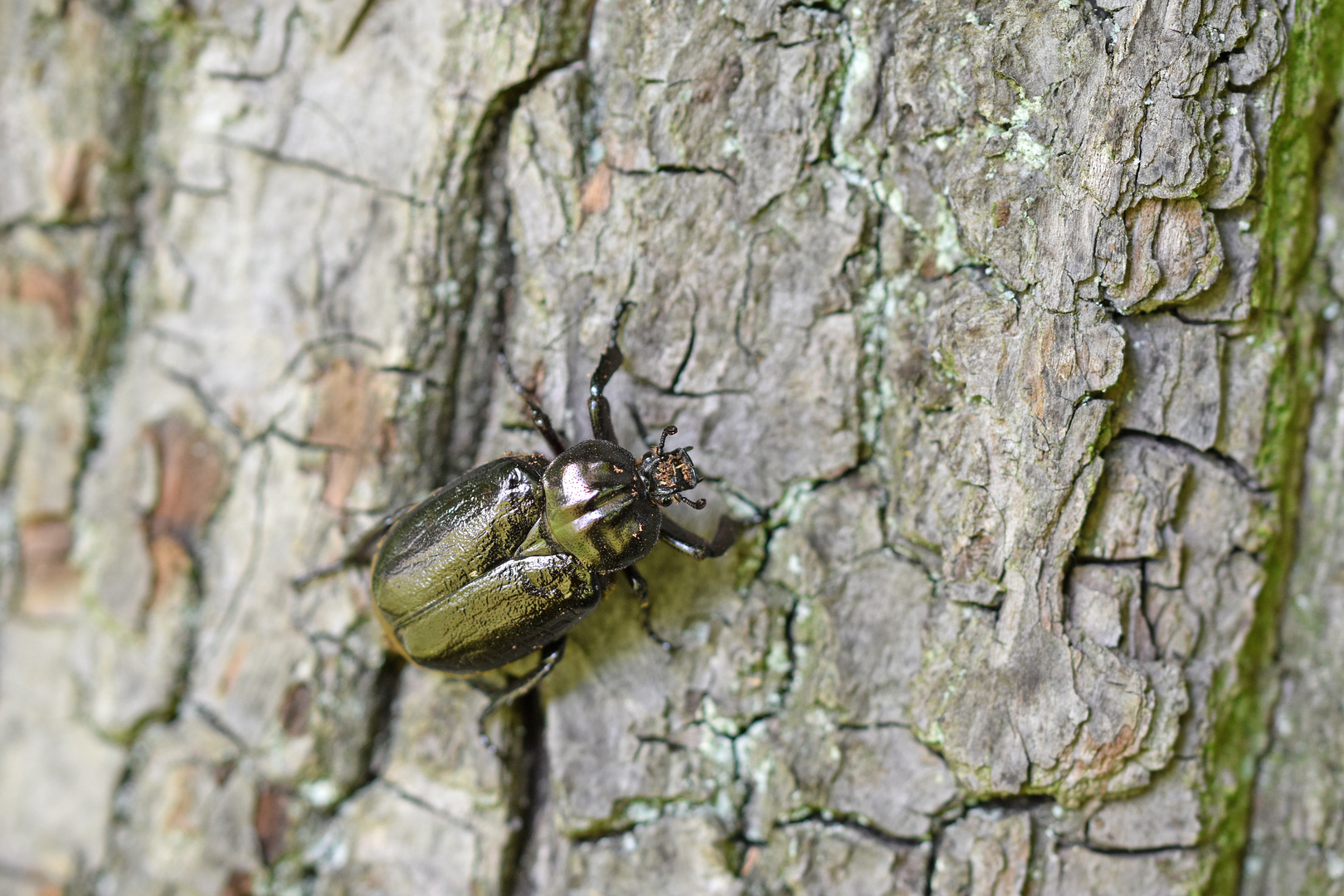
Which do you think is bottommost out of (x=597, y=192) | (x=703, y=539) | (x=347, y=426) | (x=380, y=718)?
(x=380, y=718)

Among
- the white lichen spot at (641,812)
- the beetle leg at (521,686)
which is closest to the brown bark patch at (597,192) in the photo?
the beetle leg at (521,686)

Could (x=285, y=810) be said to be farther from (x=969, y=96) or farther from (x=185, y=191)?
(x=969, y=96)

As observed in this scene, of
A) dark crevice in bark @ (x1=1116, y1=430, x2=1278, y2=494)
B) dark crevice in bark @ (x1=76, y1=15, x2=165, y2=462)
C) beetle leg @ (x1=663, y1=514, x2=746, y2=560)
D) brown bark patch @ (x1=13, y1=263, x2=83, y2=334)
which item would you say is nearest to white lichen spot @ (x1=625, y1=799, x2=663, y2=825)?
beetle leg @ (x1=663, y1=514, x2=746, y2=560)

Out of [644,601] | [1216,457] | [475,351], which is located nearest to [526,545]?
[644,601]

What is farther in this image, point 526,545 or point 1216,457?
point 526,545

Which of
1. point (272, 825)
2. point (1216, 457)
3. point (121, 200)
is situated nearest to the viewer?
point (1216, 457)

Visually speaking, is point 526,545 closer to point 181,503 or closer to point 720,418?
point 720,418

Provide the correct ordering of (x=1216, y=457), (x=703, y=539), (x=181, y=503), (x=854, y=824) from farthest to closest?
(x=181, y=503) < (x=703, y=539) < (x=854, y=824) < (x=1216, y=457)
